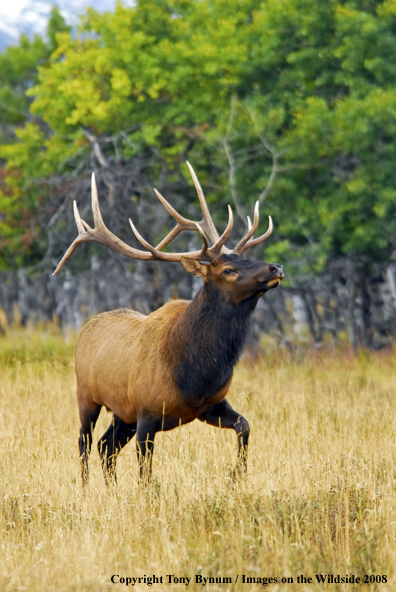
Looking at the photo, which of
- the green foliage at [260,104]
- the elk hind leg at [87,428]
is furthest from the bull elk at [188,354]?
the green foliage at [260,104]

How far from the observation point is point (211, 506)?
497cm

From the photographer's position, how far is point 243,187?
15203mm

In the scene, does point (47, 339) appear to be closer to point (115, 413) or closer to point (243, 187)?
point (243, 187)

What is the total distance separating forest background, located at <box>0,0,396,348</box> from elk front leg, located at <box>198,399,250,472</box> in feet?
25.4

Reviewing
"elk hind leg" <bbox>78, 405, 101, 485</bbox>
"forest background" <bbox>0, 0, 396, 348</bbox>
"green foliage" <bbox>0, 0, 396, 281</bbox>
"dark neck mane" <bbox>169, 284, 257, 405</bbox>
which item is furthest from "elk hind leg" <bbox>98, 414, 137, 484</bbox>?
"green foliage" <bbox>0, 0, 396, 281</bbox>

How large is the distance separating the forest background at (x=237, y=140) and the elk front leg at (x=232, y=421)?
7.73m

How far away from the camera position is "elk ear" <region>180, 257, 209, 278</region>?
6.18m

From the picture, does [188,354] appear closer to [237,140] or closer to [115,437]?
[115,437]

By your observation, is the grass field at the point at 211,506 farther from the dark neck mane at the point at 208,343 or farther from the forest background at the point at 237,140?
the forest background at the point at 237,140

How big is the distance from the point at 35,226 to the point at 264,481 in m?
14.7

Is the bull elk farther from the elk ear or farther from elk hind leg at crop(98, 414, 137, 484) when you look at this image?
elk hind leg at crop(98, 414, 137, 484)

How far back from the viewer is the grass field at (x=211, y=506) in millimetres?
4121

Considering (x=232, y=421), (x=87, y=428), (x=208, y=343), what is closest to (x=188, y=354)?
(x=208, y=343)

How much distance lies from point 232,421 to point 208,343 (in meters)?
0.61
